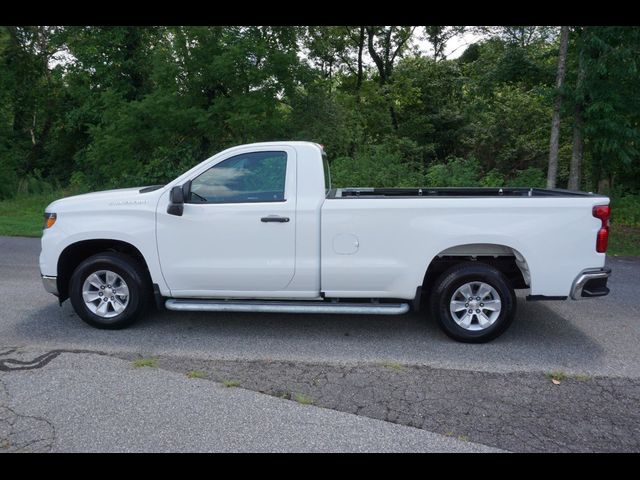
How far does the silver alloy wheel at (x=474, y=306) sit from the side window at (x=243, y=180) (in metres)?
2.07

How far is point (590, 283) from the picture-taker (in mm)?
4957

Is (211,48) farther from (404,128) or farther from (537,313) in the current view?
(537,313)

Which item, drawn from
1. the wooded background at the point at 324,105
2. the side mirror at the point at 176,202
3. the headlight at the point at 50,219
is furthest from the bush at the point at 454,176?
the headlight at the point at 50,219

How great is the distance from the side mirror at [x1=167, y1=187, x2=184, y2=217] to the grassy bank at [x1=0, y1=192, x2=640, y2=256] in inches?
295

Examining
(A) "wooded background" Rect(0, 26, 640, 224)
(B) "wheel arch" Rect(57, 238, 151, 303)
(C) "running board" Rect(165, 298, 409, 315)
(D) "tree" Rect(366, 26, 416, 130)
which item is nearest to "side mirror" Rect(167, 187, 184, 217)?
(B) "wheel arch" Rect(57, 238, 151, 303)

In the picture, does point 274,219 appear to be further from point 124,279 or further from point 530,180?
point 530,180

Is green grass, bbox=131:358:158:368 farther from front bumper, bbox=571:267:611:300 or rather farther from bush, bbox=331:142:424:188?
bush, bbox=331:142:424:188

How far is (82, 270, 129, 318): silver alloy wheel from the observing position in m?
5.43

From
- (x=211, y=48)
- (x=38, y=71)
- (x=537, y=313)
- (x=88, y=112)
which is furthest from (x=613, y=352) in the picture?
(x=38, y=71)

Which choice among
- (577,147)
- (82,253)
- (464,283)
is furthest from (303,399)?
(577,147)

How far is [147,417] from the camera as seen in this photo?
3.56 meters

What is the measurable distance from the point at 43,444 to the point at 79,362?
136cm

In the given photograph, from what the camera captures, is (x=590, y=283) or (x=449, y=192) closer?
(x=590, y=283)

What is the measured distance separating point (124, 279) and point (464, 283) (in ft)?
11.3
